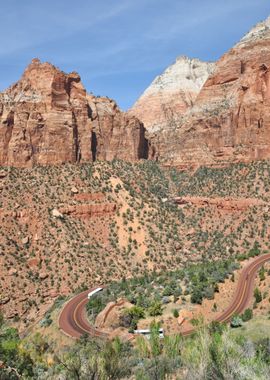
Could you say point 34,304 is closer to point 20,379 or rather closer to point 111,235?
point 111,235

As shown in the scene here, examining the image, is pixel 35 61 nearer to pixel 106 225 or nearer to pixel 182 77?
pixel 106 225

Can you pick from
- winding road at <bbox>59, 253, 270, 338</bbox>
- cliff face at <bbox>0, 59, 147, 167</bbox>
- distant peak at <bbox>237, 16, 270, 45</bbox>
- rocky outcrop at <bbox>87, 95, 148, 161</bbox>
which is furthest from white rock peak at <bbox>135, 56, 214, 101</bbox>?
winding road at <bbox>59, 253, 270, 338</bbox>

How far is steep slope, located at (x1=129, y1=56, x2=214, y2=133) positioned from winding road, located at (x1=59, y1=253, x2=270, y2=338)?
232 ft

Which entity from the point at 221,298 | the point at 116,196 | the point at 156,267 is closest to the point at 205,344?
the point at 221,298

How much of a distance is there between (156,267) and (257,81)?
42.8 metres

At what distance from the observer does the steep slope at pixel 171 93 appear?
126 m

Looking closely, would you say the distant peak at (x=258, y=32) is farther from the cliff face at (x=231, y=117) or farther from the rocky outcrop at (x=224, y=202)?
the rocky outcrop at (x=224, y=202)

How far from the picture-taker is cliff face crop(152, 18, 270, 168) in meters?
82.0

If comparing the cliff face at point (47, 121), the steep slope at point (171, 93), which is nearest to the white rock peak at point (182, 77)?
the steep slope at point (171, 93)

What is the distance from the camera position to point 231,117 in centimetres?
8706

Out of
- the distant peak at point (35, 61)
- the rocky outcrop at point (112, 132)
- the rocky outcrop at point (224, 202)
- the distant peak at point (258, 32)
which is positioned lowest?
the rocky outcrop at point (224, 202)

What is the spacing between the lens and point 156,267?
2478 inches

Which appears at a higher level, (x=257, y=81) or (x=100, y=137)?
(x=257, y=81)

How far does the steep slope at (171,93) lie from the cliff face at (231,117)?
1941 cm
